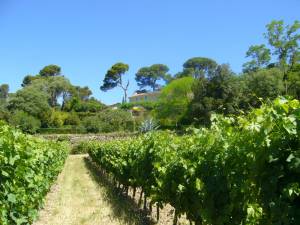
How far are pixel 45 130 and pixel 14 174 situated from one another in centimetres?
5262

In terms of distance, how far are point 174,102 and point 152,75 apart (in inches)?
2184

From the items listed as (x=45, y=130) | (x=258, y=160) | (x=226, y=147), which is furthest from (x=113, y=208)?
(x=45, y=130)

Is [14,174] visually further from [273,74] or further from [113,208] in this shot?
[273,74]

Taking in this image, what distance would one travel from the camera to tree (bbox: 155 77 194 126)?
60128 mm

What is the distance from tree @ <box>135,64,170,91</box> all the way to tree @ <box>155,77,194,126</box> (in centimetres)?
5051

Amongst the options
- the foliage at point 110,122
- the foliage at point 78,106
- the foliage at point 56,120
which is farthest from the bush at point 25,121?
the foliage at point 78,106

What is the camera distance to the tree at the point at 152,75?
115688 mm

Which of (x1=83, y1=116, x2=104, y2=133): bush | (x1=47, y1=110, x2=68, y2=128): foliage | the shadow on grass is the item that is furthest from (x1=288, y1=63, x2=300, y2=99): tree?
the shadow on grass

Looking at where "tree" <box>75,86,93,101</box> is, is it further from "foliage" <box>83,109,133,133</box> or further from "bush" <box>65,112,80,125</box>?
"foliage" <box>83,109,133,133</box>

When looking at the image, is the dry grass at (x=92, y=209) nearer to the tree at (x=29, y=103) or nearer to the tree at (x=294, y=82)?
the tree at (x=294, y=82)

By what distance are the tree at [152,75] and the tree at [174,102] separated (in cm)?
5051

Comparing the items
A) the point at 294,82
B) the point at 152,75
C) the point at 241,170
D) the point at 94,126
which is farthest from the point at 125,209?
the point at 152,75

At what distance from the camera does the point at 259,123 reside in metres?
3.72

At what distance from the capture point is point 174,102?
6138 cm
